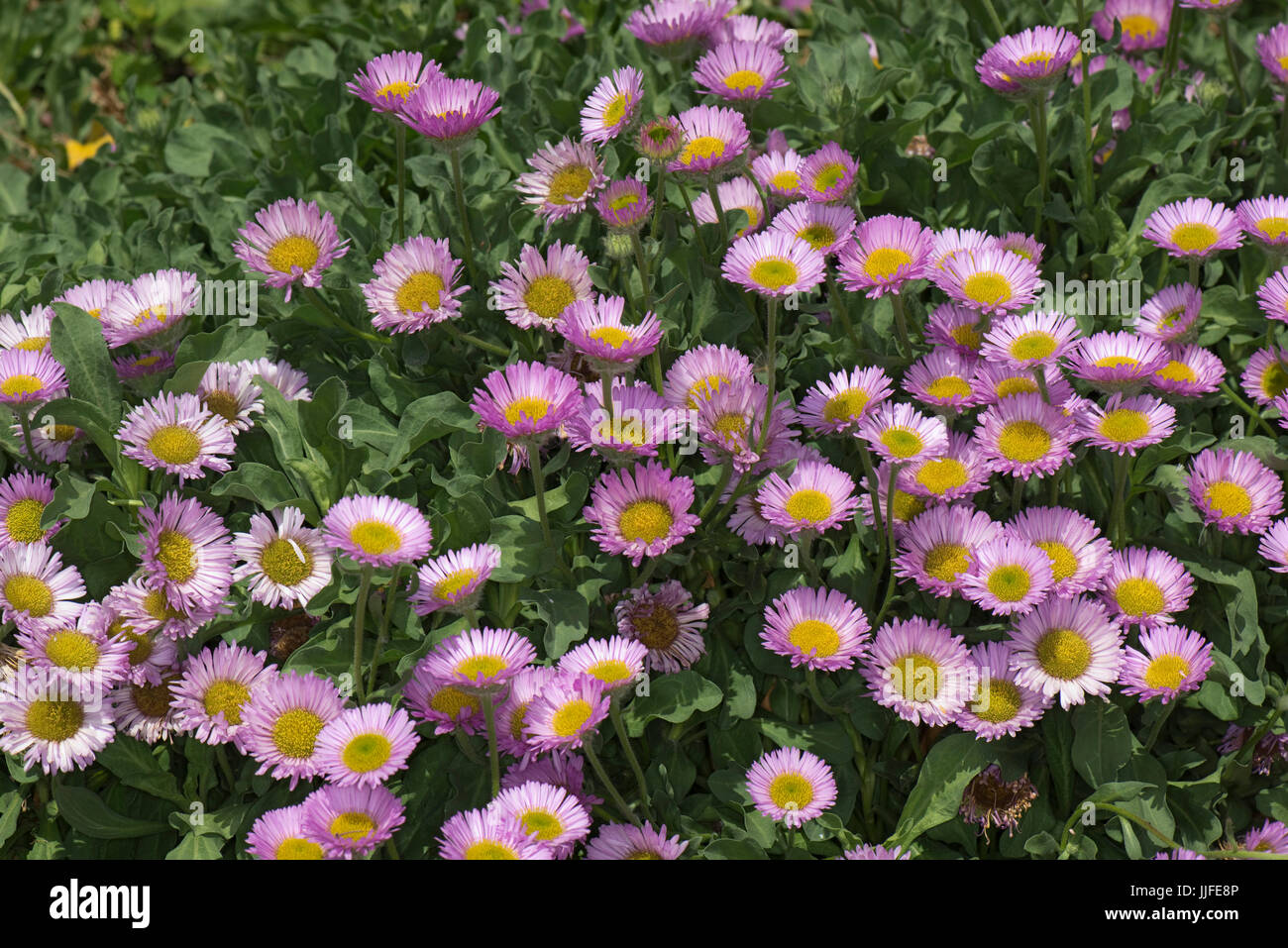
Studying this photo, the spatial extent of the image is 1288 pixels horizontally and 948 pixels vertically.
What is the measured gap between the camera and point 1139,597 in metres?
2.31

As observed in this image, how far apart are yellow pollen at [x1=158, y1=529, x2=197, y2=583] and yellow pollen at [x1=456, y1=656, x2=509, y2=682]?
566 mm

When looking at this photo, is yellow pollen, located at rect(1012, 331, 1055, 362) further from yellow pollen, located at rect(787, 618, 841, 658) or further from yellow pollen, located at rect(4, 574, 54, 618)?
yellow pollen, located at rect(4, 574, 54, 618)

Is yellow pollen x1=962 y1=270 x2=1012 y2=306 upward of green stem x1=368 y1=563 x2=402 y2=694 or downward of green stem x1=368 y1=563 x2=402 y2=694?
upward

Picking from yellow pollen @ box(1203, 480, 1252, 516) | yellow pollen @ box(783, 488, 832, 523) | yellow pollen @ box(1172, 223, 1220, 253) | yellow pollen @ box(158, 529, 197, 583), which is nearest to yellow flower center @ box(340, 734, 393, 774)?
yellow pollen @ box(158, 529, 197, 583)

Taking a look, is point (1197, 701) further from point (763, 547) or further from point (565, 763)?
point (565, 763)

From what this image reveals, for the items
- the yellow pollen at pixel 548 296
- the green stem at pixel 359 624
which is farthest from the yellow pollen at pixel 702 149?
the green stem at pixel 359 624

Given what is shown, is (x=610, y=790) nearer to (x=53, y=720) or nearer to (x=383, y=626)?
(x=383, y=626)

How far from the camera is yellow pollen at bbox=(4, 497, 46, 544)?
2.42 meters

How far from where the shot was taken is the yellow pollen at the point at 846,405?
2.39 metres

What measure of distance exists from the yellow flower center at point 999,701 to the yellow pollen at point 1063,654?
0.25 feet

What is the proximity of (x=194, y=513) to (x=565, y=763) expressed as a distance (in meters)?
0.79

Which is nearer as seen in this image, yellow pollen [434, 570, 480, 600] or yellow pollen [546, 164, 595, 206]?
yellow pollen [434, 570, 480, 600]

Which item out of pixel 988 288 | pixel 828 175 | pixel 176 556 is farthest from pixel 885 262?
pixel 176 556

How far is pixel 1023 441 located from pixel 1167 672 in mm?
453
